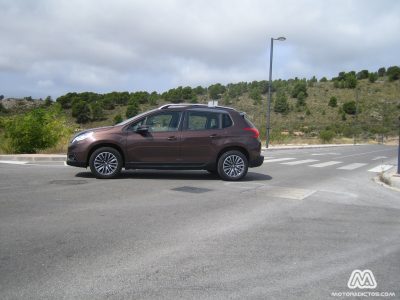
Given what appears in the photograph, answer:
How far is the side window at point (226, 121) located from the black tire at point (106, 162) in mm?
2747

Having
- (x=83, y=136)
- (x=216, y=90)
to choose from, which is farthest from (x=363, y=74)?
(x=83, y=136)

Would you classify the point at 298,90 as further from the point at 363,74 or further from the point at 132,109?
the point at 132,109

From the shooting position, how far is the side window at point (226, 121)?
10789mm

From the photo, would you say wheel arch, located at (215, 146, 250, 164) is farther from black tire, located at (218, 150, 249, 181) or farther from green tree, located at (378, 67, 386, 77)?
green tree, located at (378, 67, 386, 77)

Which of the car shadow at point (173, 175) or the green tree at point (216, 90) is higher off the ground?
the green tree at point (216, 90)

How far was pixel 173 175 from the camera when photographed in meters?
11.4

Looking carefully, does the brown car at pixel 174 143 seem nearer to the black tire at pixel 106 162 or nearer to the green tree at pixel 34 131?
the black tire at pixel 106 162

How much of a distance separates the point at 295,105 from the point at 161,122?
6402cm

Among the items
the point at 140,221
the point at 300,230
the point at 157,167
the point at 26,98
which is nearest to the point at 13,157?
the point at 157,167

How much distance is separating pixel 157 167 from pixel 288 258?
240 inches

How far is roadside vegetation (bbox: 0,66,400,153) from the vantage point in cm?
5775

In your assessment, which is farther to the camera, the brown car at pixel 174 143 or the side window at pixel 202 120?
the side window at pixel 202 120

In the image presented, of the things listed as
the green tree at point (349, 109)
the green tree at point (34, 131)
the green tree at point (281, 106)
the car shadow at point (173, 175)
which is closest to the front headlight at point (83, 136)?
the car shadow at point (173, 175)

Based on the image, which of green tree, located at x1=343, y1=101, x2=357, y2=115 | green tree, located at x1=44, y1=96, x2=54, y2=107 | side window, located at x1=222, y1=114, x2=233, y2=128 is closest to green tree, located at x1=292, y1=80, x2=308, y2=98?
green tree, located at x1=343, y1=101, x2=357, y2=115
